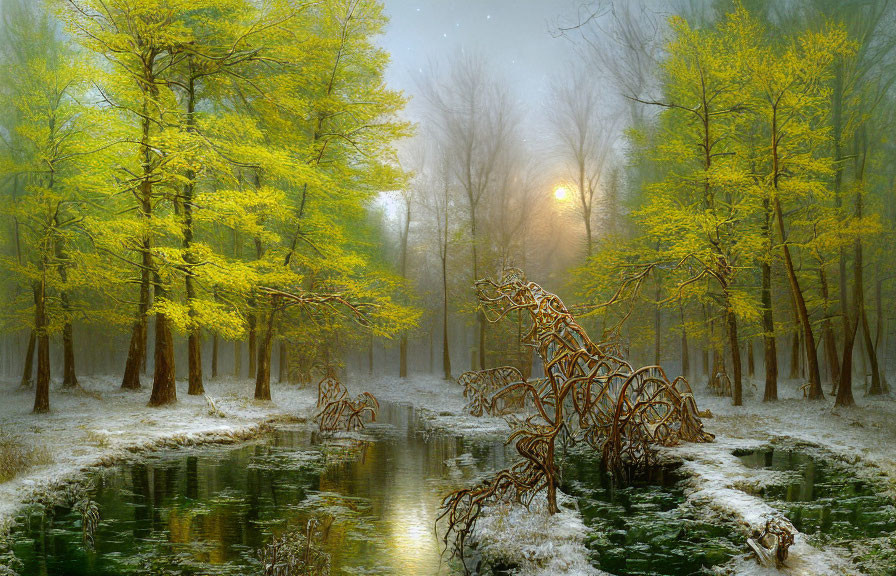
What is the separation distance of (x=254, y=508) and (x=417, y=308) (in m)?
10.4

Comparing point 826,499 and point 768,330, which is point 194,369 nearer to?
point 826,499

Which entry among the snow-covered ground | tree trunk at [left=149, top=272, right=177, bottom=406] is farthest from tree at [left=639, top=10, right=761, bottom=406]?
tree trunk at [left=149, top=272, right=177, bottom=406]

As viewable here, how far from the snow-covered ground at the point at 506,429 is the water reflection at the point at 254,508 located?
0.69 m

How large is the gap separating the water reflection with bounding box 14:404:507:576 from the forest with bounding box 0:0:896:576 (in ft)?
0.18

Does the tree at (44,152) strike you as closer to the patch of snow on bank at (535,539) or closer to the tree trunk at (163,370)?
the tree trunk at (163,370)

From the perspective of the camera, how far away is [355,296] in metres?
13.8

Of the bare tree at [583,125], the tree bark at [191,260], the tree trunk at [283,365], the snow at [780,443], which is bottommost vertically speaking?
the snow at [780,443]

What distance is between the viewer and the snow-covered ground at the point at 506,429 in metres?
5.98

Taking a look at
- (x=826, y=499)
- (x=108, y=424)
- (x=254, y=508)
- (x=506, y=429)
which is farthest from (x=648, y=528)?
(x=108, y=424)

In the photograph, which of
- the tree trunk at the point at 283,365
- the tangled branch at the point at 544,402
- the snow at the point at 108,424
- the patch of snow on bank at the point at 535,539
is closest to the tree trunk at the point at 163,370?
the snow at the point at 108,424

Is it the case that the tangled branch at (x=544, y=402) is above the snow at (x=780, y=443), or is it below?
above

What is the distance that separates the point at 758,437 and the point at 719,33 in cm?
1166

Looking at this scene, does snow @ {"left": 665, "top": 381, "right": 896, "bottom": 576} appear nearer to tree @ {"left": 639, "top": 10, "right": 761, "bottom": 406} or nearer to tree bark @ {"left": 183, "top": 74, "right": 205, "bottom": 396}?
→ tree @ {"left": 639, "top": 10, "right": 761, "bottom": 406}

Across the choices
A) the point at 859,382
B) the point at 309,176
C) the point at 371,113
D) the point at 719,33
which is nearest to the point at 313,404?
the point at 309,176
